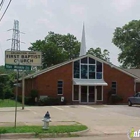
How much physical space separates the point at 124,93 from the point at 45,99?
980cm

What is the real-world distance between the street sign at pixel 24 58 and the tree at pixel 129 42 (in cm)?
4870

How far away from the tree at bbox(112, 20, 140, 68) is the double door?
24985 millimetres

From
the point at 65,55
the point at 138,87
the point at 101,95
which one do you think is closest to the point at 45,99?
the point at 101,95

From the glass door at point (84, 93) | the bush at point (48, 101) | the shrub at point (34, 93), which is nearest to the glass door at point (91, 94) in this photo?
the glass door at point (84, 93)

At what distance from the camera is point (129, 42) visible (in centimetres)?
6366

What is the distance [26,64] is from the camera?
1541 centimetres

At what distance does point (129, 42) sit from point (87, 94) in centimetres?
2707

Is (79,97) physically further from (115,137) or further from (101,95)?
(115,137)

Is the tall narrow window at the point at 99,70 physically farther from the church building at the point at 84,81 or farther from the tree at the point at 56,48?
the tree at the point at 56,48

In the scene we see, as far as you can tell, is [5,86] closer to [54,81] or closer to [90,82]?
[54,81]

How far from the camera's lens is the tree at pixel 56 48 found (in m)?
71.9

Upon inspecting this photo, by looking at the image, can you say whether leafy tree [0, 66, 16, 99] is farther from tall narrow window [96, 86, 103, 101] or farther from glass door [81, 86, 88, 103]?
tall narrow window [96, 86, 103, 101]

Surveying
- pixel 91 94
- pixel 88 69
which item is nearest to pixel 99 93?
pixel 91 94

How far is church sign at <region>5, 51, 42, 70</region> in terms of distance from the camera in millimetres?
15289
